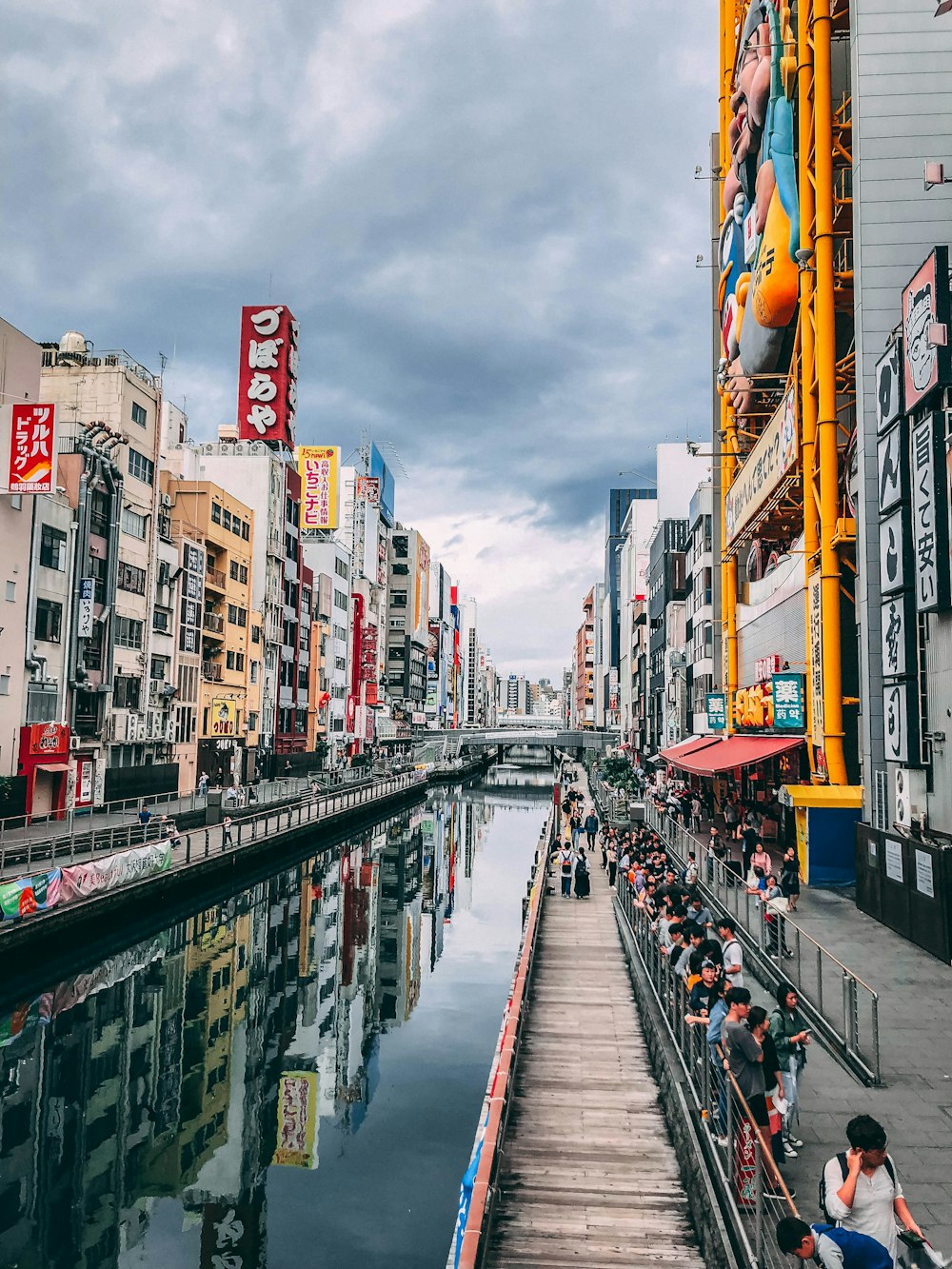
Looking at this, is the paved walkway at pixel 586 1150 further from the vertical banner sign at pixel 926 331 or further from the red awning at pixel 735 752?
the vertical banner sign at pixel 926 331

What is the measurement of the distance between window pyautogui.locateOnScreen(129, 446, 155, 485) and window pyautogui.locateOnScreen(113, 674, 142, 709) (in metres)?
10.5

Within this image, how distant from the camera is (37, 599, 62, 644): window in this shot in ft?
136

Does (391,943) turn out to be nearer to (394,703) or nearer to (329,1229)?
(329,1229)

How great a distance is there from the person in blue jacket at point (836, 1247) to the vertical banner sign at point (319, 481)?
86076 mm

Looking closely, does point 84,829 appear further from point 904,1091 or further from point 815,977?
point 904,1091

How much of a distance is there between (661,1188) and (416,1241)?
15.3ft

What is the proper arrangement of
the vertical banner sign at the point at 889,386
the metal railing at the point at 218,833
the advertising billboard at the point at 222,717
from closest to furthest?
the vertical banner sign at the point at 889,386 → the metal railing at the point at 218,833 → the advertising billboard at the point at 222,717

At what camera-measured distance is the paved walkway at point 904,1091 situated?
895cm

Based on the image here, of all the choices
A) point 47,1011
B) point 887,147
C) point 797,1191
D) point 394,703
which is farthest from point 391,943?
point 394,703

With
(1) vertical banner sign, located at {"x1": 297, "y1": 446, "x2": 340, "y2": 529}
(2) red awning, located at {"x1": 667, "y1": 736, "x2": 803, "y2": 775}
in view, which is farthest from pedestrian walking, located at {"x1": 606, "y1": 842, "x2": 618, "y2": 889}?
(1) vertical banner sign, located at {"x1": 297, "y1": 446, "x2": 340, "y2": 529}

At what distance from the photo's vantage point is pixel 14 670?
3919 centimetres

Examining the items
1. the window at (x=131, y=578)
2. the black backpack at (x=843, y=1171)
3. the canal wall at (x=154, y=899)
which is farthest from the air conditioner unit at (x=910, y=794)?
the window at (x=131, y=578)

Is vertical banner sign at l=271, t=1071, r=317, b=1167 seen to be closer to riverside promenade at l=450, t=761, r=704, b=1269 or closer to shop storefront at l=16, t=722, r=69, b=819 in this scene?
riverside promenade at l=450, t=761, r=704, b=1269

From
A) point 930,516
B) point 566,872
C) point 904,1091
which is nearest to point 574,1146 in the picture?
point 904,1091
